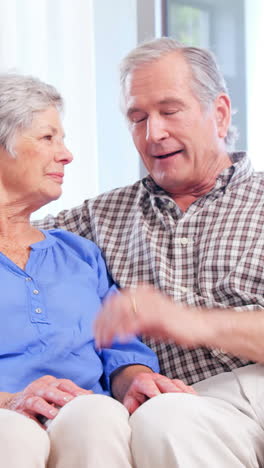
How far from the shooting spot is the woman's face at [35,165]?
1.86 m

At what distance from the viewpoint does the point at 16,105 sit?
1839mm

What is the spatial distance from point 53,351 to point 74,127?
1.20 m

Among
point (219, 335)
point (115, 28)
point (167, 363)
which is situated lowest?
point (167, 363)

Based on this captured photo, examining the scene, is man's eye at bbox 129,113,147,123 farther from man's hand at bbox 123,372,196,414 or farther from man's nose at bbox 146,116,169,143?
man's hand at bbox 123,372,196,414

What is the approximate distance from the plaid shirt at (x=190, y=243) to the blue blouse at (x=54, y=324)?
3.5 inches

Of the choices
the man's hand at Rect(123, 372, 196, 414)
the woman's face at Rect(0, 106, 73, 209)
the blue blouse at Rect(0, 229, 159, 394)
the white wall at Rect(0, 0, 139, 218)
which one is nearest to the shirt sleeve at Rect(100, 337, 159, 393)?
the blue blouse at Rect(0, 229, 159, 394)

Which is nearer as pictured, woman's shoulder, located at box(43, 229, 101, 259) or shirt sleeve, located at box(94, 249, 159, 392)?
shirt sleeve, located at box(94, 249, 159, 392)

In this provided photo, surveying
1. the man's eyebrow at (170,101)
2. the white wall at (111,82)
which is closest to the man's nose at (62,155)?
the man's eyebrow at (170,101)

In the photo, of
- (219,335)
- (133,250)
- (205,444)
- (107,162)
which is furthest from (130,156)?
(205,444)

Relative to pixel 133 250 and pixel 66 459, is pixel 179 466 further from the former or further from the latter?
pixel 133 250

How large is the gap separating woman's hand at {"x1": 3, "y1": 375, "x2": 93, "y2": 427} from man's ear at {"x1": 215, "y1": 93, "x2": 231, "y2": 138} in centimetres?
86

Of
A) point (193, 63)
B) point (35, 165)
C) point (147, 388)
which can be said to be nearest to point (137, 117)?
point (193, 63)

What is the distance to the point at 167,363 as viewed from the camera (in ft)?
6.09

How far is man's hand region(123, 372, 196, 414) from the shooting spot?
159 centimetres
